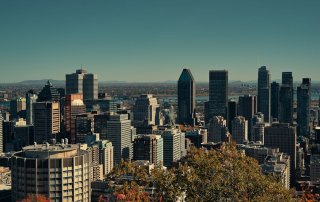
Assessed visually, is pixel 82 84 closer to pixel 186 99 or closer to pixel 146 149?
pixel 186 99

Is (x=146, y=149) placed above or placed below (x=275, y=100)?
below

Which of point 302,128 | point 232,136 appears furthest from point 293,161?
point 302,128

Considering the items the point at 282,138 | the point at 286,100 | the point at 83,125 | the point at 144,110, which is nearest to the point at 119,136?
the point at 83,125

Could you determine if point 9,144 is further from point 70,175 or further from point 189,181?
point 189,181

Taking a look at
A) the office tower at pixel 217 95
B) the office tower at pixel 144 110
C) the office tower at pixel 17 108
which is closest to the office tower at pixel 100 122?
the office tower at pixel 144 110

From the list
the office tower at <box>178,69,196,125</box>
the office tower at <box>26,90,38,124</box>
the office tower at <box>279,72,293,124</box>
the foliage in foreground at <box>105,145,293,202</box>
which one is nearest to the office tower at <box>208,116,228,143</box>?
the office tower at <box>178,69,196,125</box>

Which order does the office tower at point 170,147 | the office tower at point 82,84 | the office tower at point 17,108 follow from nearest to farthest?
1. the office tower at point 170,147
2. the office tower at point 17,108
3. the office tower at point 82,84

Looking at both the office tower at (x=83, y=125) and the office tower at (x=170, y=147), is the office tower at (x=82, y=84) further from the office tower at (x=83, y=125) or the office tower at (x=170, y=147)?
the office tower at (x=170, y=147)
